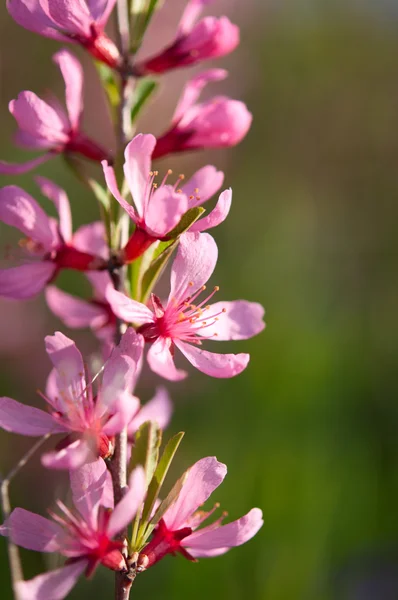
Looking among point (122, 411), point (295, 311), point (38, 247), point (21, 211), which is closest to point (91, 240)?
point (38, 247)

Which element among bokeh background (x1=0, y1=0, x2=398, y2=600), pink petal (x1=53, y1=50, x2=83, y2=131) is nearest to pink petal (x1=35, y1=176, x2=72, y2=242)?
pink petal (x1=53, y1=50, x2=83, y2=131)

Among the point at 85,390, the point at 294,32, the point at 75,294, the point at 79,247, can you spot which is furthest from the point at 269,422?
the point at 294,32

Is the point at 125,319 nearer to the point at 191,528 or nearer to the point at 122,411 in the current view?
the point at 122,411

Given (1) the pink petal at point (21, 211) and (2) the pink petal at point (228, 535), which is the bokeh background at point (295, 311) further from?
(1) the pink petal at point (21, 211)

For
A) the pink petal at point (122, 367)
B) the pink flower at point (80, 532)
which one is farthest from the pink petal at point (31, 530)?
the pink petal at point (122, 367)

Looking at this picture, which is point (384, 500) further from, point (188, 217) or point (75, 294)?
point (188, 217)

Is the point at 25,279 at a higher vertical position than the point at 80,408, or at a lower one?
higher
